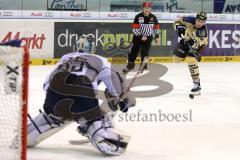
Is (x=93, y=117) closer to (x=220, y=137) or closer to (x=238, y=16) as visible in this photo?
(x=220, y=137)

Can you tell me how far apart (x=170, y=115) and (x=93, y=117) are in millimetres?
2441

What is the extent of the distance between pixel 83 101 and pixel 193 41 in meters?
4.22

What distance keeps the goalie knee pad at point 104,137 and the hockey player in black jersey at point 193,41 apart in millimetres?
4028

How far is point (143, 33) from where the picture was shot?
11461 mm

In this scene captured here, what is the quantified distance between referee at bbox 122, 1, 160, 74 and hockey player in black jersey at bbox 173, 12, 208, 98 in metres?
2.57

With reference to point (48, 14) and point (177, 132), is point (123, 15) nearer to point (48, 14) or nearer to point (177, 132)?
point (48, 14)

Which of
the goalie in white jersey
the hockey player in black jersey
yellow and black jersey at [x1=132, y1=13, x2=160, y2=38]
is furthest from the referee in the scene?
the goalie in white jersey

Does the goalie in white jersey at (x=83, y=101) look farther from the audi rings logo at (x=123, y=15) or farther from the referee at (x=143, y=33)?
the audi rings logo at (x=123, y=15)

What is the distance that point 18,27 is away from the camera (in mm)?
12133

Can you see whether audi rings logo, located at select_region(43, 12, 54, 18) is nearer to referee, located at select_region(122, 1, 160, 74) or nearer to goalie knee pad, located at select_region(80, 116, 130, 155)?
referee, located at select_region(122, 1, 160, 74)

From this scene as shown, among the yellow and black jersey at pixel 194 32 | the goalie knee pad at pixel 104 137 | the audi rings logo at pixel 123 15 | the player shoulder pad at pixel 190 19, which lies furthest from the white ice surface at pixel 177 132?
the audi rings logo at pixel 123 15

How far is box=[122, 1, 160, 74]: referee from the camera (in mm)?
11430

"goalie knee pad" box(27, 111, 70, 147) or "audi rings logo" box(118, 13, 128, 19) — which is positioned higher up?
"audi rings logo" box(118, 13, 128, 19)

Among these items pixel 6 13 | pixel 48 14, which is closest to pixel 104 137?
pixel 6 13
